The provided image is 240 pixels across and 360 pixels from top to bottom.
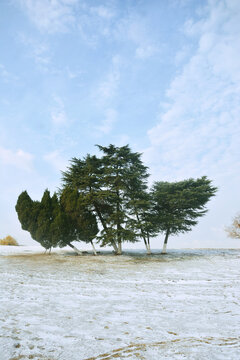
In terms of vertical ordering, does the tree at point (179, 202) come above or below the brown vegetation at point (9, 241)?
above

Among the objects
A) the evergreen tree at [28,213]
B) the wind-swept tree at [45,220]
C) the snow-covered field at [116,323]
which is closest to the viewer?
the snow-covered field at [116,323]

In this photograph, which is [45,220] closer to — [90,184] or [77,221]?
[77,221]

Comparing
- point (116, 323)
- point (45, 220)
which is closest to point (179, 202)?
point (45, 220)

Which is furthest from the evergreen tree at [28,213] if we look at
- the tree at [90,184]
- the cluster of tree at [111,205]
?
the tree at [90,184]

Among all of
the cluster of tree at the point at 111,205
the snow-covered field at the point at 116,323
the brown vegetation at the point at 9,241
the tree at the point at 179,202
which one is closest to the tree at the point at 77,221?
the cluster of tree at the point at 111,205

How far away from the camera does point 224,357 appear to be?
2840 millimetres

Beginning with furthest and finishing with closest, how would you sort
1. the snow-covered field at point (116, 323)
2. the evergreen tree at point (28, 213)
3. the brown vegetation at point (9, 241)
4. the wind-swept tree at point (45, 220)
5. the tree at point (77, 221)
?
the brown vegetation at point (9, 241) → the tree at point (77, 221) → the evergreen tree at point (28, 213) → the wind-swept tree at point (45, 220) → the snow-covered field at point (116, 323)

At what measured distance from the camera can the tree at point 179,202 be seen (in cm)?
2074

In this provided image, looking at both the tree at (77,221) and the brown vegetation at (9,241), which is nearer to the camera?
the tree at (77,221)

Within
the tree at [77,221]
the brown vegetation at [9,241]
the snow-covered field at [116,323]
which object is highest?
the tree at [77,221]

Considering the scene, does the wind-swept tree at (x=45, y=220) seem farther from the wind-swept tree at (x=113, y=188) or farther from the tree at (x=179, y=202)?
the tree at (x=179, y=202)

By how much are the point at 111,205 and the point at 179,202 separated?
6.98 m

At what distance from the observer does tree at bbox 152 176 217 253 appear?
20736 millimetres

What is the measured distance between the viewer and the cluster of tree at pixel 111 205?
18953mm
